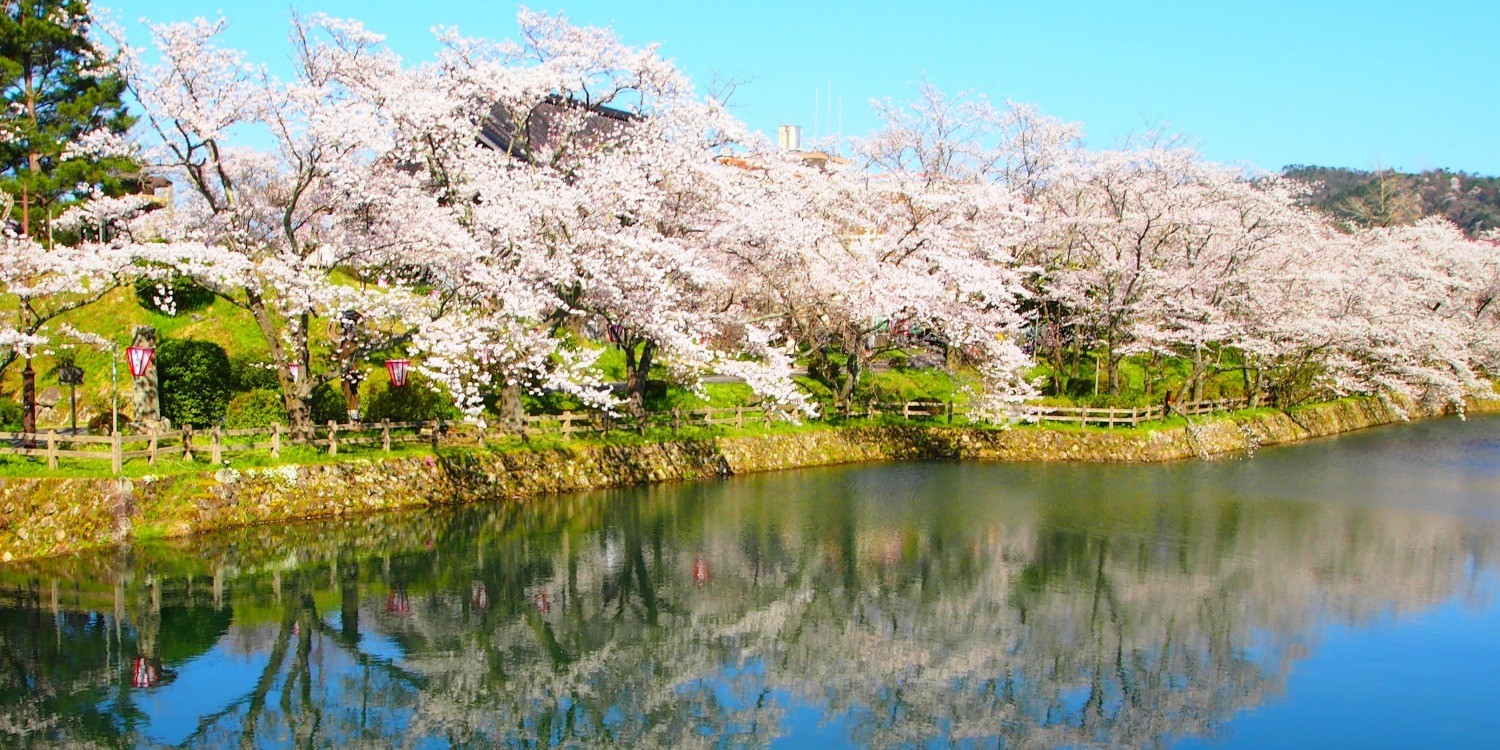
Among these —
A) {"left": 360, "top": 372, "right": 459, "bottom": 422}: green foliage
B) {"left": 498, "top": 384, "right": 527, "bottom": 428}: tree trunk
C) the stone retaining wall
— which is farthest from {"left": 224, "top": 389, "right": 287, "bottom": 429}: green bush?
{"left": 498, "top": 384, "right": 527, "bottom": 428}: tree trunk

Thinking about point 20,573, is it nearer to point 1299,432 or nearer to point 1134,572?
point 1134,572

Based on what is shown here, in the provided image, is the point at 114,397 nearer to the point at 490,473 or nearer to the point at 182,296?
the point at 490,473

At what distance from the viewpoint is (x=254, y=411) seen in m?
25.2

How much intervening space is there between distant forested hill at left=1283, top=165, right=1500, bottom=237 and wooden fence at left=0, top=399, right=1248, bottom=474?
48.9 m

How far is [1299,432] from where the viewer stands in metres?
42.3

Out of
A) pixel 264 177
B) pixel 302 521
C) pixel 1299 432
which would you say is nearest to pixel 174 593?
pixel 302 521

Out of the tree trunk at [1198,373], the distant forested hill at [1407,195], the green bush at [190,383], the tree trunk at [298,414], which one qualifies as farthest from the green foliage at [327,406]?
the distant forested hill at [1407,195]

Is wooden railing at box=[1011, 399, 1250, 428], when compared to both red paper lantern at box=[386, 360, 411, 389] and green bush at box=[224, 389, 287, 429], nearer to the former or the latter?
red paper lantern at box=[386, 360, 411, 389]

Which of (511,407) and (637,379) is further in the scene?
(637,379)

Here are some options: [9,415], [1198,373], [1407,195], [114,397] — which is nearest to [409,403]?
[114,397]

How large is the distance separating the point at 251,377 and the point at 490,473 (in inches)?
297

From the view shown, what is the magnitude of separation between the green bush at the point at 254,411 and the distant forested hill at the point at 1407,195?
230 feet

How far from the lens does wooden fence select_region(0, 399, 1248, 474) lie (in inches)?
816

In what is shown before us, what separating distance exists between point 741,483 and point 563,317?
21.4ft
